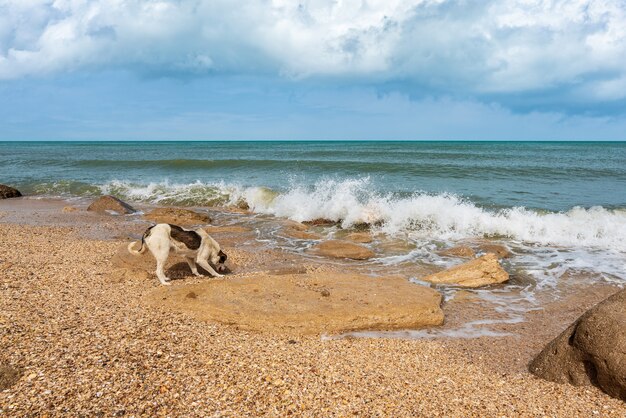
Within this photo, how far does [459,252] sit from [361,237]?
241 cm

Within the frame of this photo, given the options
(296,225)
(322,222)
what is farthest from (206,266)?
(322,222)

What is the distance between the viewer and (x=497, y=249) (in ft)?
32.3

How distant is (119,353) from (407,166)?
25942mm

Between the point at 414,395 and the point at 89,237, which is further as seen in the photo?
the point at 89,237

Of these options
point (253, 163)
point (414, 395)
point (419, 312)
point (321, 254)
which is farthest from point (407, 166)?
point (414, 395)

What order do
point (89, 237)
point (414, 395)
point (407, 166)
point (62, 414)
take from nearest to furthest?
→ 1. point (62, 414)
2. point (414, 395)
3. point (89, 237)
4. point (407, 166)

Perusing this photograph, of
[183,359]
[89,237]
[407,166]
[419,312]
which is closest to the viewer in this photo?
[183,359]

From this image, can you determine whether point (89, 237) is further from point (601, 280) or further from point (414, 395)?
point (601, 280)

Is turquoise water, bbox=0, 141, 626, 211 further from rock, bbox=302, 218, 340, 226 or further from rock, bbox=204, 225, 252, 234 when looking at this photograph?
rock, bbox=204, 225, 252, 234

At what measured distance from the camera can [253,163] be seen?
104 ft

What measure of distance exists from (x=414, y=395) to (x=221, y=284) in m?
2.98

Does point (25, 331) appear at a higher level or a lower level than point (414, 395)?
higher

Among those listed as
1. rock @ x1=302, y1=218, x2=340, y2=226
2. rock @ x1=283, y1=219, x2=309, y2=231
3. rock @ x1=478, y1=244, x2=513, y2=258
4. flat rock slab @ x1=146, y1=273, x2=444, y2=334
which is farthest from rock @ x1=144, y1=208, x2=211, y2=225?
rock @ x1=478, y1=244, x2=513, y2=258

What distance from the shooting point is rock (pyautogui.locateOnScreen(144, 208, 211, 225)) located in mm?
12328
